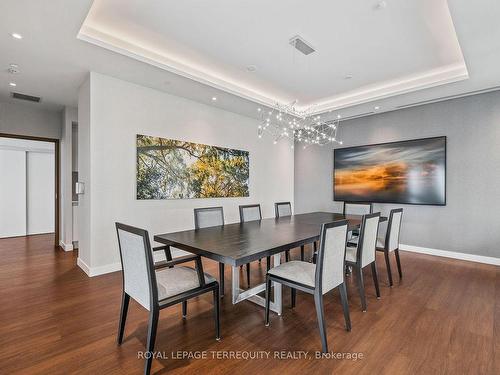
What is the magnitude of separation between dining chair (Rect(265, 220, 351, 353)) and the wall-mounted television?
11.4 ft

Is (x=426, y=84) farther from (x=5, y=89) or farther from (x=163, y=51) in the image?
(x=5, y=89)

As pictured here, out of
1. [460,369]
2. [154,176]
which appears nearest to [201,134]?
[154,176]

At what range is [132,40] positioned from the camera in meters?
3.04

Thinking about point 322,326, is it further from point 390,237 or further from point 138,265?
point 390,237

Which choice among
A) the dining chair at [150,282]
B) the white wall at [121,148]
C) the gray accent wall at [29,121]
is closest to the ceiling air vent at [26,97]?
the gray accent wall at [29,121]

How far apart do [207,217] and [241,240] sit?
102cm

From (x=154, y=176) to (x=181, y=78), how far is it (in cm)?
154

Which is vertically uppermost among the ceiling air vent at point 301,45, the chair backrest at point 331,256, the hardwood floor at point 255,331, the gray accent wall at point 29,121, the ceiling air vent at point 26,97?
the ceiling air vent at point 301,45

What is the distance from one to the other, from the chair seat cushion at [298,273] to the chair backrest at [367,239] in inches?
25.1

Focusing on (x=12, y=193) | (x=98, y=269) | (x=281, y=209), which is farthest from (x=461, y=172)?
(x=12, y=193)

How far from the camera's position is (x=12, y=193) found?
6363mm

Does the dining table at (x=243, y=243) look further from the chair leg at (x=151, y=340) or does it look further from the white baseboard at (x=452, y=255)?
the white baseboard at (x=452, y=255)

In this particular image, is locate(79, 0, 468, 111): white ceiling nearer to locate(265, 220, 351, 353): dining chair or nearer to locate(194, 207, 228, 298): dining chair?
locate(194, 207, 228, 298): dining chair

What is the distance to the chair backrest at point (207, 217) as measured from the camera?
10.3 feet
